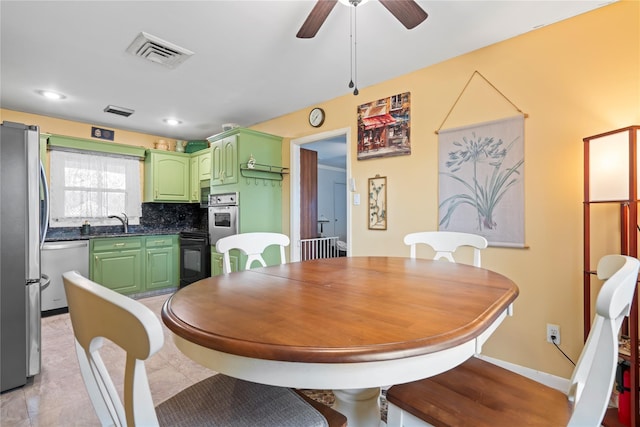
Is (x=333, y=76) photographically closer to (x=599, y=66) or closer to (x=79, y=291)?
(x=599, y=66)

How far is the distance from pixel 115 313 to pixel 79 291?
162 mm

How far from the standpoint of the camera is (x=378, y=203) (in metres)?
2.96

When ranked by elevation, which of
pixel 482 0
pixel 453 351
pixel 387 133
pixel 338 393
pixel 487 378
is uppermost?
pixel 482 0

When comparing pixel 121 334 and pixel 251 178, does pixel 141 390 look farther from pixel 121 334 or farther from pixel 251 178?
pixel 251 178

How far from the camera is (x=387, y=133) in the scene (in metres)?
2.88

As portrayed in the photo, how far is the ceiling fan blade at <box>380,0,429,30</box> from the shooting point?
56.6 inches

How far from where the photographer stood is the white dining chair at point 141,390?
49cm

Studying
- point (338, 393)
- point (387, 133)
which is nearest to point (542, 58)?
point (387, 133)

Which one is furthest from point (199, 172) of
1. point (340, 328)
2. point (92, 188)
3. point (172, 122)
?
point (340, 328)

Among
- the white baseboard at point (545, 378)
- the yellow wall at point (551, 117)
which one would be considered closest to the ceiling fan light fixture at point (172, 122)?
the yellow wall at point (551, 117)

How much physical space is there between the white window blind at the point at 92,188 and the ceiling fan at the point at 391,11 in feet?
12.9

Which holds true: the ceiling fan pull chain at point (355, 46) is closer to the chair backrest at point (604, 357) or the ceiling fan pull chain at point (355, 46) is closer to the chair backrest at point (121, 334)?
the chair backrest at point (604, 357)

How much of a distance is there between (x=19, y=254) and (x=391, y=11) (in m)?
2.66

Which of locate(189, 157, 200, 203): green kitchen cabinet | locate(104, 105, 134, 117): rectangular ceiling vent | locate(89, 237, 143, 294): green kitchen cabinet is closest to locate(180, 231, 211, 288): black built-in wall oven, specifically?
locate(89, 237, 143, 294): green kitchen cabinet
